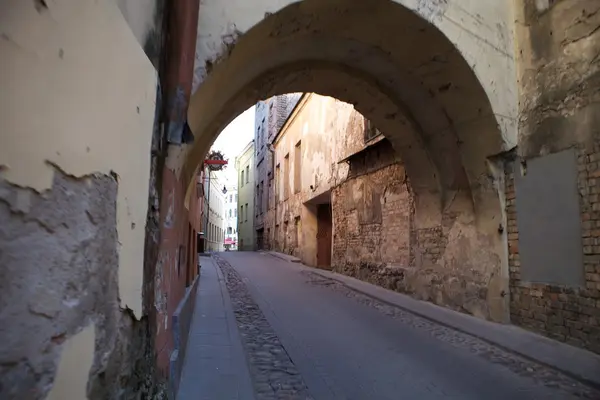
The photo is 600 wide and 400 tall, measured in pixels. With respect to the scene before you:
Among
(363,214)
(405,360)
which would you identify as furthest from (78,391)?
(363,214)

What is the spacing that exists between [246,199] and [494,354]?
31011mm

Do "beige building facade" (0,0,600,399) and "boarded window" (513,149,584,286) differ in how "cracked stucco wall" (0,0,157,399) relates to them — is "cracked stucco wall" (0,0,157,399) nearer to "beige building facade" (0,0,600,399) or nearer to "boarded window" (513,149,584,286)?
"beige building facade" (0,0,600,399)

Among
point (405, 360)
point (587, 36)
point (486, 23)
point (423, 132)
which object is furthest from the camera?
point (423, 132)

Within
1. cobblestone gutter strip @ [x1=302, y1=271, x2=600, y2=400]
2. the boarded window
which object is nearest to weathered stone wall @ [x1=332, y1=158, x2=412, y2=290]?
cobblestone gutter strip @ [x1=302, y1=271, x2=600, y2=400]

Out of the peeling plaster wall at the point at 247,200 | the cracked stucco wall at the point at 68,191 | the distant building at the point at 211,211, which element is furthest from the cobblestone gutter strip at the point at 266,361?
the peeling plaster wall at the point at 247,200

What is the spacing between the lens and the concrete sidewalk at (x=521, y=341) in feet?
13.7

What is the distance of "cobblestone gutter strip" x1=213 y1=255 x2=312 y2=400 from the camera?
140 inches

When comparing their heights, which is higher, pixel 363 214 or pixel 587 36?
pixel 587 36

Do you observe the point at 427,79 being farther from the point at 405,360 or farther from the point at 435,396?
the point at 435,396

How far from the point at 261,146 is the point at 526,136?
82.4 feet

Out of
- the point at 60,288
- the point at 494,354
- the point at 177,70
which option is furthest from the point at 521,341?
the point at 60,288

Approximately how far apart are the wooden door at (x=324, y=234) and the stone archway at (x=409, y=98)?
8.12 metres

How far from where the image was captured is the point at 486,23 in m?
5.84

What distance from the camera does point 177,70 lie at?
8.34 ft
